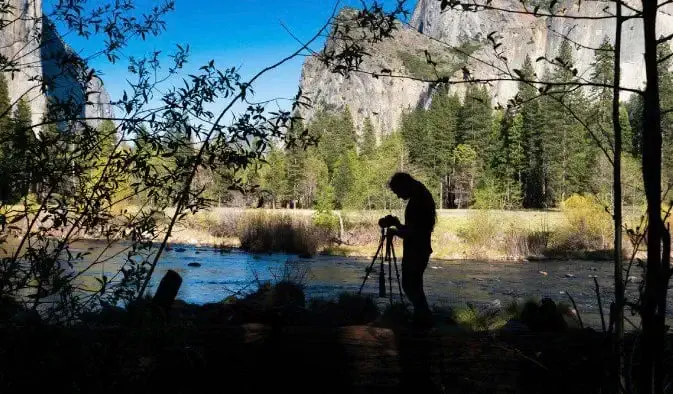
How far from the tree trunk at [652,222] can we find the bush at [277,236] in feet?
91.4

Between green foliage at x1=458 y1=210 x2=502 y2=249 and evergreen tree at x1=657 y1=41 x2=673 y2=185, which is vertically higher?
evergreen tree at x1=657 y1=41 x2=673 y2=185

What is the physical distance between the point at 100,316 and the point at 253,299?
6.14 m

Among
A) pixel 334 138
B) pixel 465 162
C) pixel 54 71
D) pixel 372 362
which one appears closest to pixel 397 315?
pixel 372 362

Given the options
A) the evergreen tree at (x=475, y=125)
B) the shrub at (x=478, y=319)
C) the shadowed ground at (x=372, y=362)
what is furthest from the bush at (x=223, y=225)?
the evergreen tree at (x=475, y=125)

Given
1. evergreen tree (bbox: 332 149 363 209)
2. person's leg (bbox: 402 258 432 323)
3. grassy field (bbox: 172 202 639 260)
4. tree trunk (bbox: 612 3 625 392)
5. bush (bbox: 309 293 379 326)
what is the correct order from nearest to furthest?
tree trunk (bbox: 612 3 625 392) → person's leg (bbox: 402 258 432 323) → bush (bbox: 309 293 379 326) → grassy field (bbox: 172 202 639 260) → evergreen tree (bbox: 332 149 363 209)

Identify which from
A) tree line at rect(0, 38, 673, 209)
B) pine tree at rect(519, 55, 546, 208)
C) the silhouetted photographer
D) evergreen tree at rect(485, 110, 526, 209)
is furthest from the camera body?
pine tree at rect(519, 55, 546, 208)

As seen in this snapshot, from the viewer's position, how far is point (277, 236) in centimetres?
3206

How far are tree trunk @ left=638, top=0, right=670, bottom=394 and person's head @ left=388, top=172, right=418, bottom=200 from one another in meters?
3.85

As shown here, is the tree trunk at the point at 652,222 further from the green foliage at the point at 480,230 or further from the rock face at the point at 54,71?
the green foliage at the point at 480,230

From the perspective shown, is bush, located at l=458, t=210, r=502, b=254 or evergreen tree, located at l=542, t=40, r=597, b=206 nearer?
bush, located at l=458, t=210, r=502, b=254

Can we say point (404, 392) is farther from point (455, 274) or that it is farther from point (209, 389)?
point (455, 274)

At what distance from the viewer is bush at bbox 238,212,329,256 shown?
31.4m

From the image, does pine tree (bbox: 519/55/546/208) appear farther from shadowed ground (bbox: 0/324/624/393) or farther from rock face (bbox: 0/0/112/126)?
rock face (bbox: 0/0/112/126)

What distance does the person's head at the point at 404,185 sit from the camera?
582cm
